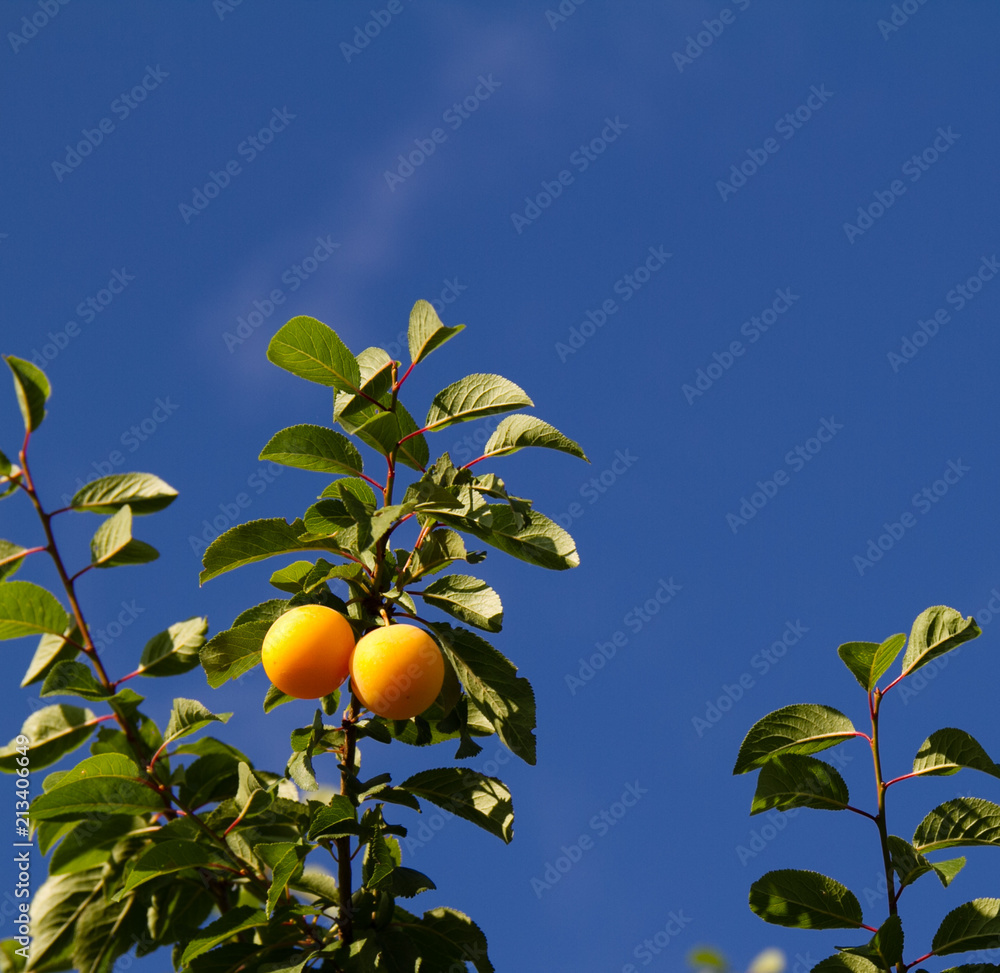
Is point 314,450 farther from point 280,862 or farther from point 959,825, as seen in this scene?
point 959,825

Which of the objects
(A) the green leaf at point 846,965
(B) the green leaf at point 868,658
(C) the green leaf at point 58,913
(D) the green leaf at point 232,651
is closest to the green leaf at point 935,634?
(B) the green leaf at point 868,658

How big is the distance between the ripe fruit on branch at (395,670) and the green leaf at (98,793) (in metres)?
0.86

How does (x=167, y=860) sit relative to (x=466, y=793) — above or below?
below

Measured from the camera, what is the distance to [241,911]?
2703 millimetres

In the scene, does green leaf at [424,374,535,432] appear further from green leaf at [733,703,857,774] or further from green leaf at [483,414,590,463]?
green leaf at [733,703,857,774]

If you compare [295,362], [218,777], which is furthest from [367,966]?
[295,362]

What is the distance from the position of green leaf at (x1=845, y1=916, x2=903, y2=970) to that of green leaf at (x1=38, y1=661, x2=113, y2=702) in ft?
7.25

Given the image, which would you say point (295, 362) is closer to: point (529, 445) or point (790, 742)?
point (529, 445)

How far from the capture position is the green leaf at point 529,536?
2.63 metres

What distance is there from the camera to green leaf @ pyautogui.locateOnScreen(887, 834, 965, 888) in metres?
2.40

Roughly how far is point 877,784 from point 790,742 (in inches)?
9.5

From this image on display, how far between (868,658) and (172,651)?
6.98 ft

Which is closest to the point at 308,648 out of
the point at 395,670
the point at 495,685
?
the point at 395,670

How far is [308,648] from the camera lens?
244 centimetres
